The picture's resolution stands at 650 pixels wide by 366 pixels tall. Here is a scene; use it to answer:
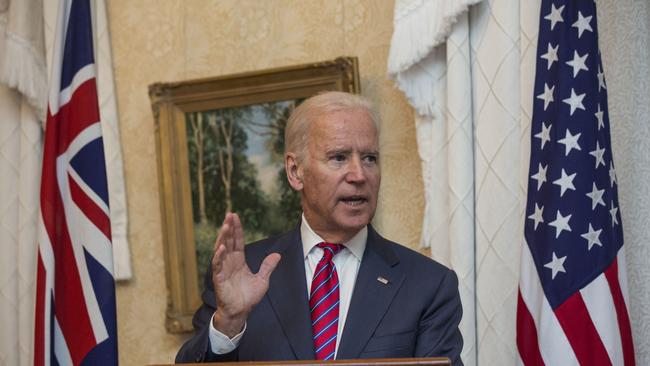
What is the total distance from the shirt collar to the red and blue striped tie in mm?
32

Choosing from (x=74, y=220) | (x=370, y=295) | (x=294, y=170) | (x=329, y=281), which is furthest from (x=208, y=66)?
(x=370, y=295)

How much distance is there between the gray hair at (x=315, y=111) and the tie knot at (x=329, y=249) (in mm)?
350

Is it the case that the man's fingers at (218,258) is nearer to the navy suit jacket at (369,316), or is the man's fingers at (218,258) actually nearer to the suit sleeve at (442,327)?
the navy suit jacket at (369,316)

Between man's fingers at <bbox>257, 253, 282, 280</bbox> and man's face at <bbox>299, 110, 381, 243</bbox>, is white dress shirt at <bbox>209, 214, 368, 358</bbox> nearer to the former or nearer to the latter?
man's face at <bbox>299, 110, 381, 243</bbox>

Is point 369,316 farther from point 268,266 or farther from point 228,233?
point 228,233

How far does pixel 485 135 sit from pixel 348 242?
4.29 feet

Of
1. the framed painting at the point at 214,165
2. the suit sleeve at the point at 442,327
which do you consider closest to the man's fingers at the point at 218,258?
the suit sleeve at the point at 442,327

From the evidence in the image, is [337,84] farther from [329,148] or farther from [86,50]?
[329,148]

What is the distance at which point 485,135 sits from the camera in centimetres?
454

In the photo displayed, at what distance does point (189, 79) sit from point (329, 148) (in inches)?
87.0

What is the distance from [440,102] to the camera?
4.73 metres

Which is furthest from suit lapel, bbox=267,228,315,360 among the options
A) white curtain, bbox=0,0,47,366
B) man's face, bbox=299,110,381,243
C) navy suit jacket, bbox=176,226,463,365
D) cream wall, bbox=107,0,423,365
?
white curtain, bbox=0,0,47,366

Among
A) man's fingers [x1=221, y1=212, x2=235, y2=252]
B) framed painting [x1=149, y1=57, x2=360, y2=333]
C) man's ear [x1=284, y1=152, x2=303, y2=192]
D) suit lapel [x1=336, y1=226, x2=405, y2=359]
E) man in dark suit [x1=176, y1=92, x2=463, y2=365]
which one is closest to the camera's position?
man's fingers [x1=221, y1=212, x2=235, y2=252]

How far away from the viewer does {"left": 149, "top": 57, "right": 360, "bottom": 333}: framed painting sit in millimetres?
5262
